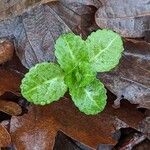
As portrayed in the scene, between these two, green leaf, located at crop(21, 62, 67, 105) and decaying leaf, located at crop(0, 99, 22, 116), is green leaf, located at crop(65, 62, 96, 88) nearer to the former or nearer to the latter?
green leaf, located at crop(21, 62, 67, 105)

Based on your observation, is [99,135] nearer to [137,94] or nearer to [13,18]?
[137,94]

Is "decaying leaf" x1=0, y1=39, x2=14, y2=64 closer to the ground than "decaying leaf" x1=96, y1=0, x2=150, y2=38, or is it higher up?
closer to the ground

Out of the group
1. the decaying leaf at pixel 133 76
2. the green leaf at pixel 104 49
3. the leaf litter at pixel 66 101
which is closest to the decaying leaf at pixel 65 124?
the leaf litter at pixel 66 101

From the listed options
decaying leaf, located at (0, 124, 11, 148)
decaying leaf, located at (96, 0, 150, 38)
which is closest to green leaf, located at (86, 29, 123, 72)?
decaying leaf, located at (96, 0, 150, 38)

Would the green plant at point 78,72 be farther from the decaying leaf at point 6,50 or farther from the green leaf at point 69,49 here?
the decaying leaf at point 6,50

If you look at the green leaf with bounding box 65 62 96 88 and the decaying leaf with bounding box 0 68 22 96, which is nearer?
the green leaf with bounding box 65 62 96 88

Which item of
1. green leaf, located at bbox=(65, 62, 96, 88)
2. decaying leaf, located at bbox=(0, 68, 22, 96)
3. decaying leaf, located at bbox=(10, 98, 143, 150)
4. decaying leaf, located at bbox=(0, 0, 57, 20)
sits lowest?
decaying leaf, located at bbox=(10, 98, 143, 150)
